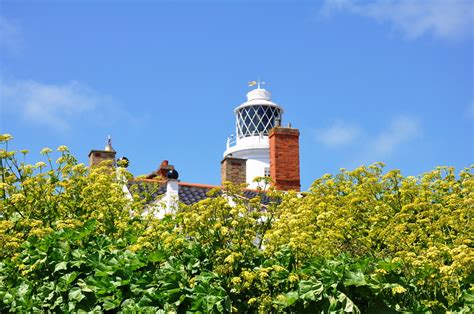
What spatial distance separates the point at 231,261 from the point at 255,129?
126 feet

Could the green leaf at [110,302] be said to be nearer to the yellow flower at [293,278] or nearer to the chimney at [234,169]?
the yellow flower at [293,278]

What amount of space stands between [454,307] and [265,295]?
6.13 feet

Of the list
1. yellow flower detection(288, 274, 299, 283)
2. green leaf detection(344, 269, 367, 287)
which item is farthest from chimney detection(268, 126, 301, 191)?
green leaf detection(344, 269, 367, 287)

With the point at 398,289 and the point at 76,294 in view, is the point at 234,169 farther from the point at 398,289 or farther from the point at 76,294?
the point at 398,289

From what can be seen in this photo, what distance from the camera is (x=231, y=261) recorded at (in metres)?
7.58

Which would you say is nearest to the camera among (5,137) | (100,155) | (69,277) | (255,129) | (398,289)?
(398,289)

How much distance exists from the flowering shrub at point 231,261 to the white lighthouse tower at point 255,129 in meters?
33.3

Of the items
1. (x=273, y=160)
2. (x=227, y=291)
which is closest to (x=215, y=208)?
(x=227, y=291)

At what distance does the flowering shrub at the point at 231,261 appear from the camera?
24.0 feet

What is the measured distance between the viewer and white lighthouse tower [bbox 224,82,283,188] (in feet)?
145

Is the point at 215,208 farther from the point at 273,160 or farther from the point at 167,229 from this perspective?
the point at 273,160

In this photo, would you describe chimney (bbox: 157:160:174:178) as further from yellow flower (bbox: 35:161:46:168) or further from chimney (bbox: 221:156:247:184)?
yellow flower (bbox: 35:161:46:168)

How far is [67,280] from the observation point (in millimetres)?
7859

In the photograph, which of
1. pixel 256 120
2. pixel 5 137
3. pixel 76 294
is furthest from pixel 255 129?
pixel 76 294
